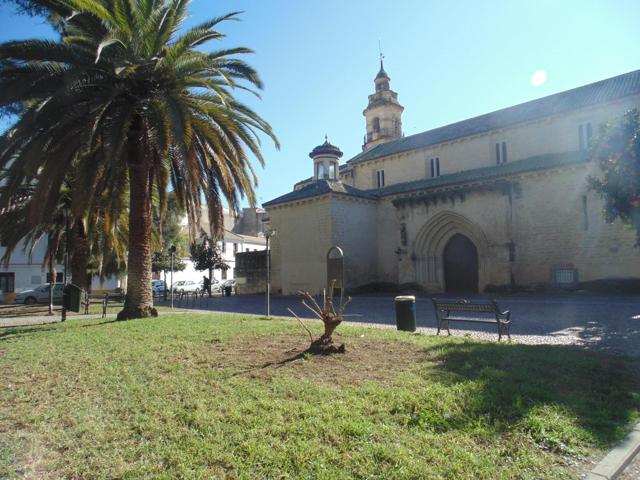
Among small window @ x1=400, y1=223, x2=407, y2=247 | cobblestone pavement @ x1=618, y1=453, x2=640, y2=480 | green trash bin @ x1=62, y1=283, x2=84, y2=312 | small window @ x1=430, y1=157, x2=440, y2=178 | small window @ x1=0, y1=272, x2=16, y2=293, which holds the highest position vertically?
small window @ x1=430, y1=157, x2=440, y2=178

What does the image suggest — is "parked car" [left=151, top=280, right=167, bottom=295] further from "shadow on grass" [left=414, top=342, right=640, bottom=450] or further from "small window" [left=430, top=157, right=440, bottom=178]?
"shadow on grass" [left=414, top=342, right=640, bottom=450]

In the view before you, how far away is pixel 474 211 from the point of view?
72.5 feet

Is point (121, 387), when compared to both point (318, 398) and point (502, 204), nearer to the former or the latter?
point (318, 398)

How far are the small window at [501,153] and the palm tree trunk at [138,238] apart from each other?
2029 centimetres

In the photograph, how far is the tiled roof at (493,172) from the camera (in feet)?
64.7

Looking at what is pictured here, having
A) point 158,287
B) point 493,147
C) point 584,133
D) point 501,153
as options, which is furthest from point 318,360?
point 158,287

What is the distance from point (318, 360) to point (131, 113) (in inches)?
327

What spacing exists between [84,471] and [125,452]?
1.04 ft

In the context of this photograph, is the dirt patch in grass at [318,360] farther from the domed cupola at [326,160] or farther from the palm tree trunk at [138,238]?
the domed cupola at [326,160]

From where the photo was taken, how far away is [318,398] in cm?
449

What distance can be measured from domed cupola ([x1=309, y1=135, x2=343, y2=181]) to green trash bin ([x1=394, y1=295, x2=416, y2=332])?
780 inches

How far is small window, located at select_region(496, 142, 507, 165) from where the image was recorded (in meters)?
24.4

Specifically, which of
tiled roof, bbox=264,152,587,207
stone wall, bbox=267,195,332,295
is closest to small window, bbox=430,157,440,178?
tiled roof, bbox=264,152,587,207

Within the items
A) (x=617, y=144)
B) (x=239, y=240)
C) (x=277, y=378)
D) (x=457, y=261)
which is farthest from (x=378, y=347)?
(x=239, y=240)
